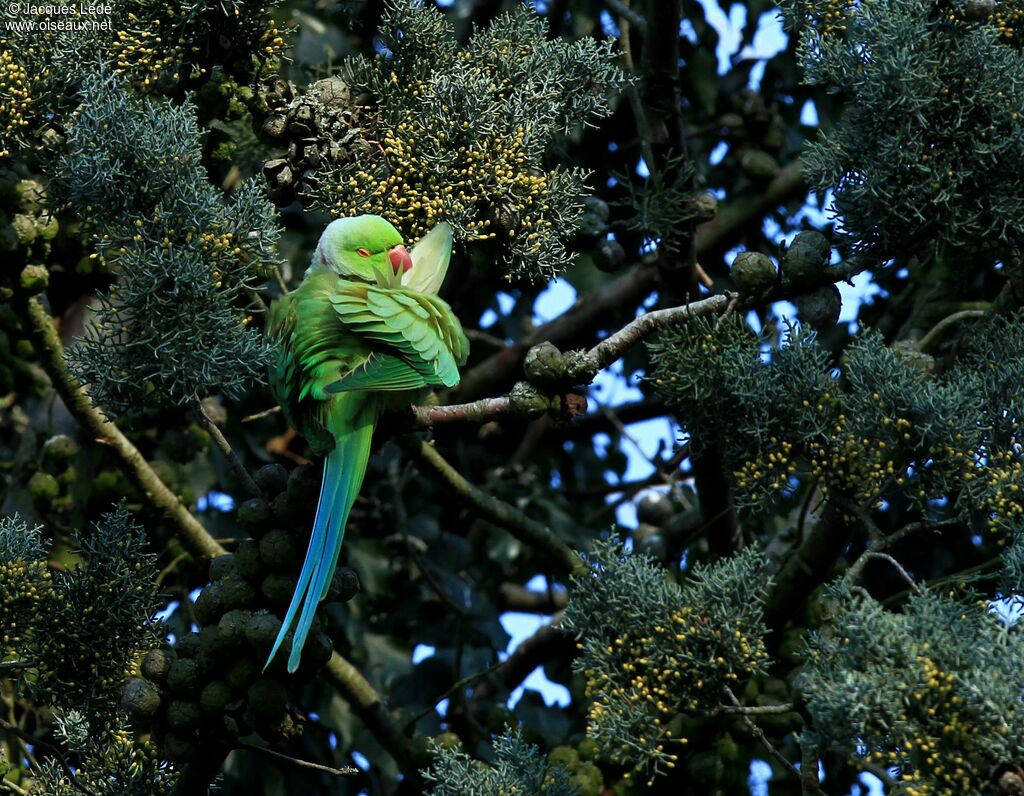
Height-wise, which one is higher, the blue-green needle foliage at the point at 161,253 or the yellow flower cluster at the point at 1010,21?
the yellow flower cluster at the point at 1010,21

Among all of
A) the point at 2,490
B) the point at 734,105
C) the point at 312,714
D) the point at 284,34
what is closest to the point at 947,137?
the point at 284,34

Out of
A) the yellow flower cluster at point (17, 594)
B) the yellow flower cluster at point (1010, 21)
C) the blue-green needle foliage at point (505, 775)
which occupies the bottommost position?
the yellow flower cluster at point (17, 594)

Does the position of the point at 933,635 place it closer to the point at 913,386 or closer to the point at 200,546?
the point at 913,386

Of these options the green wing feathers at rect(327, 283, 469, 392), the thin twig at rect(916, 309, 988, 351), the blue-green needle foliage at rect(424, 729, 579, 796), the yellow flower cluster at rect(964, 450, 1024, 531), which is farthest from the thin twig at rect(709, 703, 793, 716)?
the thin twig at rect(916, 309, 988, 351)

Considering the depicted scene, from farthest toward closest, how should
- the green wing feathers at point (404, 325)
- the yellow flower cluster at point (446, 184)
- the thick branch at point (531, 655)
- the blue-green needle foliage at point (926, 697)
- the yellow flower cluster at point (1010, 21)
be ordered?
1. the thick branch at point (531, 655)
2. the yellow flower cluster at point (1010, 21)
3. the yellow flower cluster at point (446, 184)
4. the green wing feathers at point (404, 325)
5. the blue-green needle foliage at point (926, 697)

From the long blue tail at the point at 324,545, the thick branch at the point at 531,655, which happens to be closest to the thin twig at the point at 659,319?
the long blue tail at the point at 324,545

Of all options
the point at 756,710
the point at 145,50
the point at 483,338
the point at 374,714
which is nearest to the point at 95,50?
the point at 145,50

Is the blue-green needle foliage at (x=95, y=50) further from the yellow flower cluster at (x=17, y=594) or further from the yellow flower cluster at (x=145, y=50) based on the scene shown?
the yellow flower cluster at (x=17, y=594)

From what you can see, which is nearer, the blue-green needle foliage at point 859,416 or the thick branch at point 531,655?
the blue-green needle foliage at point 859,416

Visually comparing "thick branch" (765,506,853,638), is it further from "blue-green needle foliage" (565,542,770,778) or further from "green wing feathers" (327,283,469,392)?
"green wing feathers" (327,283,469,392)

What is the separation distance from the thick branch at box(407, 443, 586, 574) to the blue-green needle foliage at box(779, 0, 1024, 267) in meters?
1.22

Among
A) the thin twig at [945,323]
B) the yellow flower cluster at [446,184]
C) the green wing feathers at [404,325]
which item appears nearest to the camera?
the green wing feathers at [404,325]

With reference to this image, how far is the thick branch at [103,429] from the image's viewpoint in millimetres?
3123

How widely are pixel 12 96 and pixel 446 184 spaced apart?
0.80m
